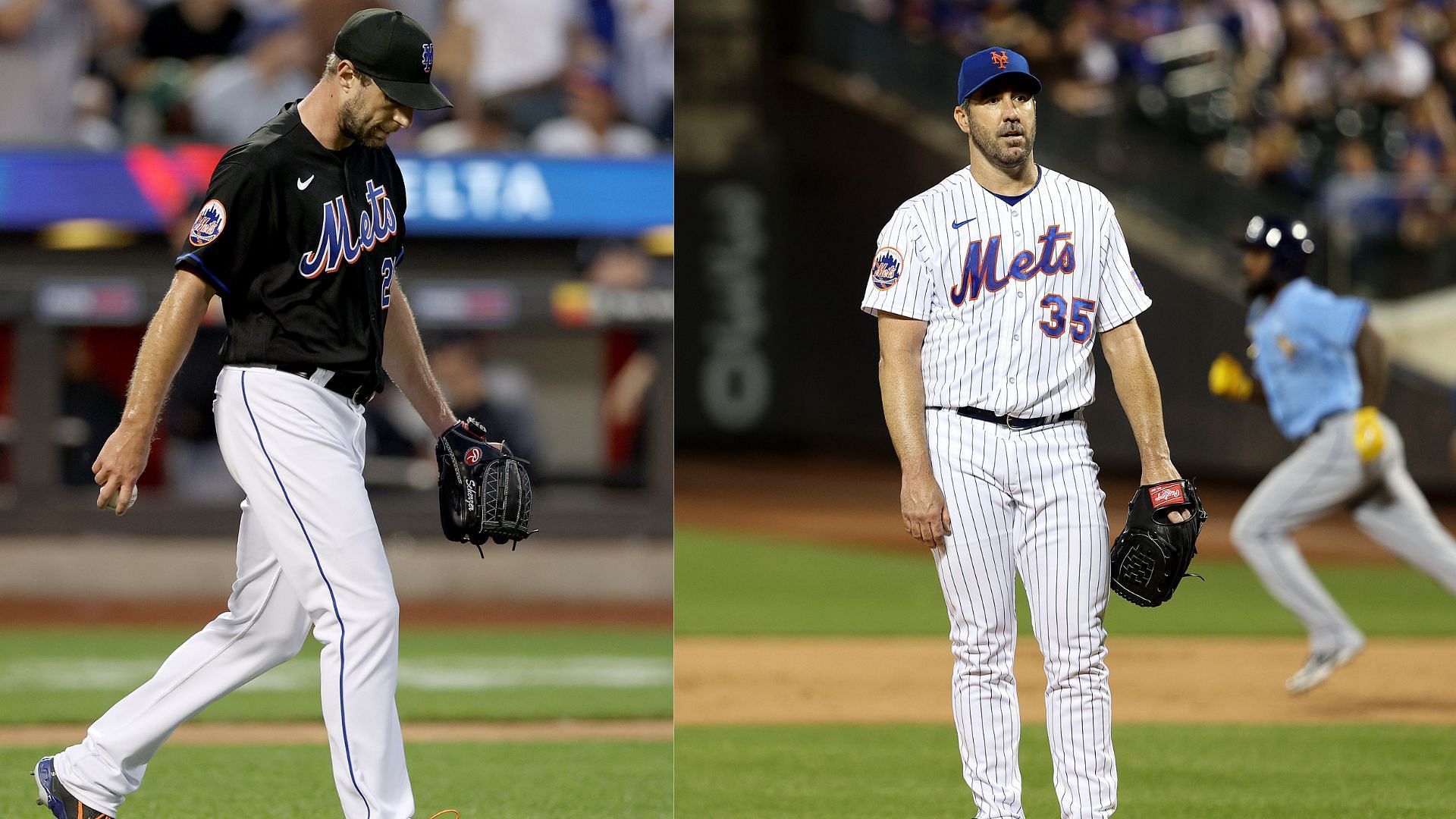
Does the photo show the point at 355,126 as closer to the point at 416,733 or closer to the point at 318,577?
the point at 318,577

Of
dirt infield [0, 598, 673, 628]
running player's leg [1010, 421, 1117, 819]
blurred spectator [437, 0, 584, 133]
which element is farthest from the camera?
blurred spectator [437, 0, 584, 133]

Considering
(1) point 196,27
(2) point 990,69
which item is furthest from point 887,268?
(1) point 196,27

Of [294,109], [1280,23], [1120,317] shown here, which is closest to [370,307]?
[294,109]

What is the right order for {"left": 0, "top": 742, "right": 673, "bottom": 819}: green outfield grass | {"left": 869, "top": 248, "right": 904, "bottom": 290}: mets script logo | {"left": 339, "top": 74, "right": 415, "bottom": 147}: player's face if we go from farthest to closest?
{"left": 0, "top": 742, "right": 673, "bottom": 819}: green outfield grass < {"left": 869, "top": 248, "right": 904, "bottom": 290}: mets script logo < {"left": 339, "top": 74, "right": 415, "bottom": 147}: player's face

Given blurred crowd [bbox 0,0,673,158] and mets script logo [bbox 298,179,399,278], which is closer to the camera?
mets script logo [bbox 298,179,399,278]

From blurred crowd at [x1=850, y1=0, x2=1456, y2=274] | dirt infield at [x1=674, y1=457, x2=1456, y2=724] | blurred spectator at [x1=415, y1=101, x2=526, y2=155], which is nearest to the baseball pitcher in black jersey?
dirt infield at [x1=674, y1=457, x2=1456, y2=724]

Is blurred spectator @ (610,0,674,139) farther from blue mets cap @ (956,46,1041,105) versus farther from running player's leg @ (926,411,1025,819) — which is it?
running player's leg @ (926,411,1025,819)
